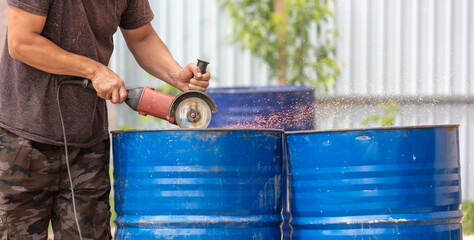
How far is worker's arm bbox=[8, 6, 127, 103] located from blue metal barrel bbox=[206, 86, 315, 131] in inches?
51.4

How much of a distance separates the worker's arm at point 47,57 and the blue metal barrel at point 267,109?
4.29 feet

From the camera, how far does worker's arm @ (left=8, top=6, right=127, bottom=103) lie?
2.54 m

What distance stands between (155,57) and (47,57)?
2.36ft

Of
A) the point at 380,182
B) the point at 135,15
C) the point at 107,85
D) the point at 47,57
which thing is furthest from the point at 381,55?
the point at 47,57

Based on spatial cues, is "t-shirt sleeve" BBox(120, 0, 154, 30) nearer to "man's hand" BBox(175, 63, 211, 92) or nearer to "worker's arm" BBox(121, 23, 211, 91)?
"worker's arm" BBox(121, 23, 211, 91)

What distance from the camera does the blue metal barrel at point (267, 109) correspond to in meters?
3.81

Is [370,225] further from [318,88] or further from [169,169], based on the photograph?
[318,88]

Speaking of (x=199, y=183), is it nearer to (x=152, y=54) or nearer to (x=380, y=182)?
(x=380, y=182)

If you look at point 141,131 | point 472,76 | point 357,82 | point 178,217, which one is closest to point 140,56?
point 141,131

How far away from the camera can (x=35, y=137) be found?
8.88 feet

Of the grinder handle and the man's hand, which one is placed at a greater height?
the grinder handle

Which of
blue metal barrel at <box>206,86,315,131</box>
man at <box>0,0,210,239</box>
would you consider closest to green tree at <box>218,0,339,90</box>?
blue metal barrel at <box>206,86,315,131</box>

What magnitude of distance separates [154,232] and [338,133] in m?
0.84

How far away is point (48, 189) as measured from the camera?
2.82 meters
